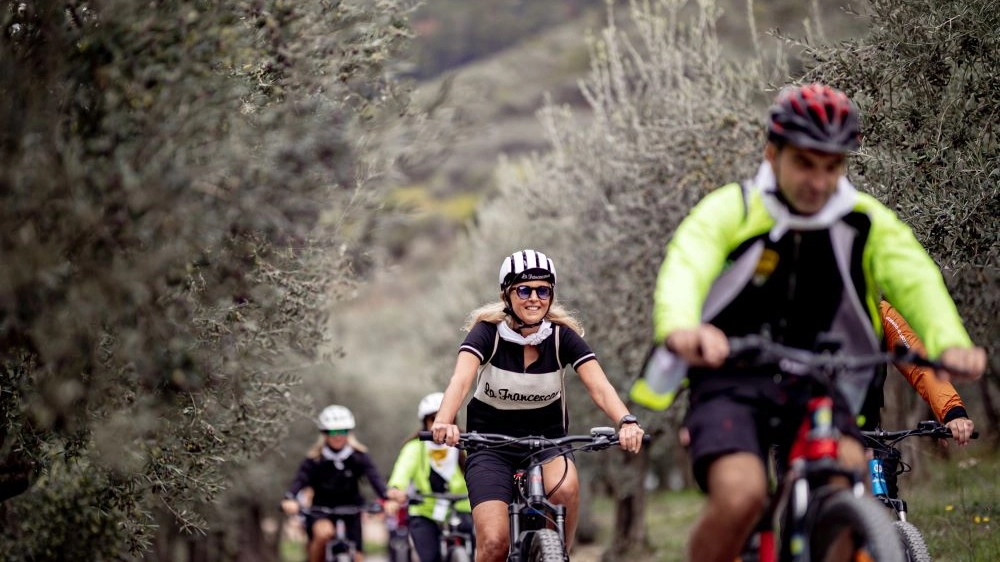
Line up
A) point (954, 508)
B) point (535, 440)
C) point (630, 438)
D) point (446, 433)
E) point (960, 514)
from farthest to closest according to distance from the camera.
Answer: point (954, 508) < point (960, 514) < point (535, 440) < point (446, 433) < point (630, 438)

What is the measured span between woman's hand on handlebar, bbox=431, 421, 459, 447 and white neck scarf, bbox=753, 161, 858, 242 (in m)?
2.61

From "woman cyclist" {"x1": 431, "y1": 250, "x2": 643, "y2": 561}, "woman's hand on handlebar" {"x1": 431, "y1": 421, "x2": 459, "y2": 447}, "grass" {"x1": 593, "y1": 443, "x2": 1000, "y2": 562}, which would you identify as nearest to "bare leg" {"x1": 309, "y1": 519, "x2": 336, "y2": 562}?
"grass" {"x1": 593, "y1": 443, "x2": 1000, "y2": 562}

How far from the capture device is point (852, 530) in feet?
13.5

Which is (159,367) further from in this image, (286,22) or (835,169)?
(835,169)

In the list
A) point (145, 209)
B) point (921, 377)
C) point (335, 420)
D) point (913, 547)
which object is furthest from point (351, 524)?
point (145, 209)

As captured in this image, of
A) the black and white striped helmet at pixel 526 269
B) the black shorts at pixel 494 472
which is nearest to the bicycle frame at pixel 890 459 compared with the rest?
the black shorts at pixel 494 472

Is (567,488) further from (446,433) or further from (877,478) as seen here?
(877,478)

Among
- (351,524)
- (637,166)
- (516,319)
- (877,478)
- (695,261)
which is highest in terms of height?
(637,166)

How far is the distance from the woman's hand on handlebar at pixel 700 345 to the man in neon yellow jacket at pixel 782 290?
8cm

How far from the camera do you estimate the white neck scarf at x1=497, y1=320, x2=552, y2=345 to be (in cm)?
723

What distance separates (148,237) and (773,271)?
2799 mm

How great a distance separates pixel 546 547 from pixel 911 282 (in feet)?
7.99

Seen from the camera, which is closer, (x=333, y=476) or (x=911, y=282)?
(x=911, y=282)

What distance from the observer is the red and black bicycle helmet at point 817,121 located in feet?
15.0
